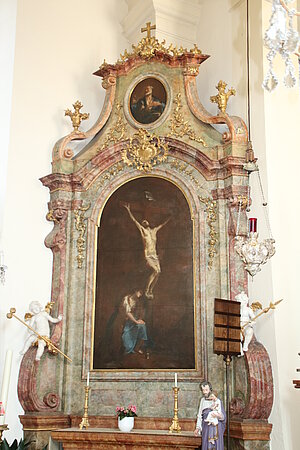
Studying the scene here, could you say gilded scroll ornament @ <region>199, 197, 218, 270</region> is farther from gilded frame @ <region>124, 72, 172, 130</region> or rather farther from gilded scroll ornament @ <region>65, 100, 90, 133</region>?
gilded scroll ornament @ <region>65, 100, 90, 133</region>

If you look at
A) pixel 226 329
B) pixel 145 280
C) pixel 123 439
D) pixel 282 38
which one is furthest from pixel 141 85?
pixel 282 38

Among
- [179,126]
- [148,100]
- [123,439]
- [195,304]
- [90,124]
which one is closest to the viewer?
[123,439]

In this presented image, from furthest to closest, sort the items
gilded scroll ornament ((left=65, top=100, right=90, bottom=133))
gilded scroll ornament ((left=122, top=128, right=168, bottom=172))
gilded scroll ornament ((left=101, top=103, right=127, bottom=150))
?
gilded scroll ornament ((left=65, top=100, right=90, bottom=133))
gilded scroll ornament ((left=101, top=103, right=127, bottom=150))
gilded scroll ornament ((left=122, top=128, right=168, bottom=172))

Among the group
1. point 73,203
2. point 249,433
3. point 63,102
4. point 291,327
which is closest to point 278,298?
point 291,327

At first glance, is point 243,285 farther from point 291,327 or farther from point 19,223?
point 19,223

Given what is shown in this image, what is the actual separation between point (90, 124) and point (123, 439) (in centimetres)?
532

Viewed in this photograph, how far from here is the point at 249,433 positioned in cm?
791

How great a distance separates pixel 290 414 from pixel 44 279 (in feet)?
13.6

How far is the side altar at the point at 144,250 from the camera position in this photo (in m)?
8.93

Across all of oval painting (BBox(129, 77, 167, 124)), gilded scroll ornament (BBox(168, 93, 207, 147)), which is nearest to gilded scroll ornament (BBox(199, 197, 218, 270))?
gilded scroll ornament (BBox(168, 93, 207, 147))

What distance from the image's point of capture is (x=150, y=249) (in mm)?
9539

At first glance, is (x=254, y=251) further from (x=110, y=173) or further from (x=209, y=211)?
(x=110, y=173)

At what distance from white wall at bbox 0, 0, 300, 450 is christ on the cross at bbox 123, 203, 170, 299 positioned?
4.68 feet

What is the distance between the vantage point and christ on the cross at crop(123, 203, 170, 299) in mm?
9383
